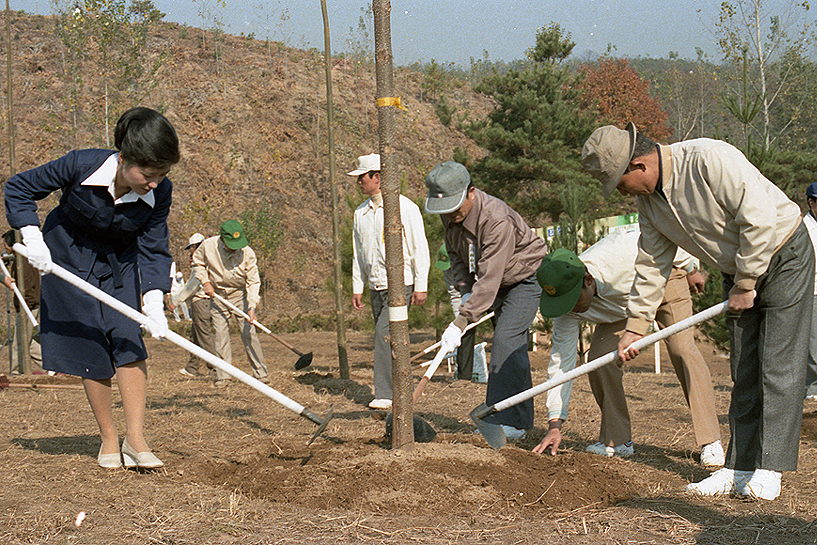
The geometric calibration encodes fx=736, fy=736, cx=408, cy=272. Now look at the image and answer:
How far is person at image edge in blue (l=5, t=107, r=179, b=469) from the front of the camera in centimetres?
354

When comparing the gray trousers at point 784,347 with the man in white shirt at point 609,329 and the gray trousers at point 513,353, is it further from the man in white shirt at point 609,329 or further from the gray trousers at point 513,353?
the gray trousers at point 513,353

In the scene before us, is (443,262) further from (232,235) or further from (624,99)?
(624,99)

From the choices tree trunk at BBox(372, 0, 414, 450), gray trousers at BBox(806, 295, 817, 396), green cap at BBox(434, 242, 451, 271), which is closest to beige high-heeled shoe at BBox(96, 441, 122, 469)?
tree trunk at BBox(372, 0, 414, 450)

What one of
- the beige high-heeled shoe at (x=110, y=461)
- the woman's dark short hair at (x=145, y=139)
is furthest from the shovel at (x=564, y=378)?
the woman's dark short hair at (x=145, y=139)

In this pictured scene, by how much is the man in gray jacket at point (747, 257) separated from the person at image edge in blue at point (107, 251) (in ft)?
7.02

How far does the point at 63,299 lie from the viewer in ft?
12.2

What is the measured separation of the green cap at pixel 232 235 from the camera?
783 cm

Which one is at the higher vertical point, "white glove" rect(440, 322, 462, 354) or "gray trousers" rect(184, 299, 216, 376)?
"white glove" rect(440, 322, 462, 354)

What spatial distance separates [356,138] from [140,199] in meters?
28.9

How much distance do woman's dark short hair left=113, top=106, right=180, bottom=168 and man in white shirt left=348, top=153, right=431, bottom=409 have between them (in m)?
2.62

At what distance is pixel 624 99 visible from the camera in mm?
34594

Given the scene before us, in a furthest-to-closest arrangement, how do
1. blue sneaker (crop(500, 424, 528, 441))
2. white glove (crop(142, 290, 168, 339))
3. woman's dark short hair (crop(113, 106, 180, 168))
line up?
blue sneaker (crop(500, 424, 528, 441)) → white glove (crop(142, 290, 168, 339)) → woman's dark short hair (crop(113, 106, 180, 168))

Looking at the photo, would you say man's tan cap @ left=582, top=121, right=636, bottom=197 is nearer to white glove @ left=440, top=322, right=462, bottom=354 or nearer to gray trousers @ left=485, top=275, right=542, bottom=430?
white glove @ left=440, top=322, right=462, bottom=354

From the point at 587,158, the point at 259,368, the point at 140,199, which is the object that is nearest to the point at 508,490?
the point at 587,158
